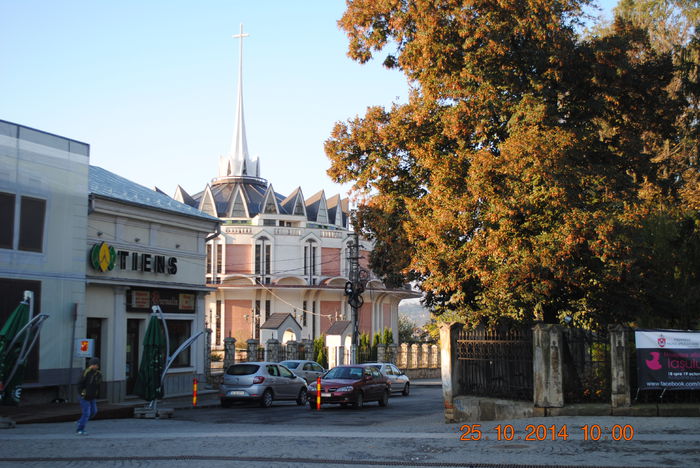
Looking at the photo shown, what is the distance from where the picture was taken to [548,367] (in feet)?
53.4

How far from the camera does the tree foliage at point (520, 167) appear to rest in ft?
56.3

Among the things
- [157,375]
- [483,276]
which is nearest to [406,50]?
[483,276]

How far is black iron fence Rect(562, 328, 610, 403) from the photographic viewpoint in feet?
54.4

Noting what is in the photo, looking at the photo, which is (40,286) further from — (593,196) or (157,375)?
(593,196)

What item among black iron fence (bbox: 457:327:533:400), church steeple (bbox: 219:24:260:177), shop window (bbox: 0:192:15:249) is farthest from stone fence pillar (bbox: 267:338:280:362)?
church steeple (bbox: 219:24:260:177)

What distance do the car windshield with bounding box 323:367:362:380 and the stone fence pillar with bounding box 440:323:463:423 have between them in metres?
7.72

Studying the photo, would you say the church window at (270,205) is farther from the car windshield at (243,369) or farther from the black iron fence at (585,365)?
the black iron fence at (585,365)

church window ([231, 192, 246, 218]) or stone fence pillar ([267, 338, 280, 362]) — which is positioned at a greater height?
church window ([231, 192, 246, 218])

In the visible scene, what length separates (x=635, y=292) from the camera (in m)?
18.8

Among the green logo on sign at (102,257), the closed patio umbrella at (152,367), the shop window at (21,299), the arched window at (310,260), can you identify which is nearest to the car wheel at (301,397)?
the closed patio umbrella at (152,367)

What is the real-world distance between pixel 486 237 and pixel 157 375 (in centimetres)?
1076

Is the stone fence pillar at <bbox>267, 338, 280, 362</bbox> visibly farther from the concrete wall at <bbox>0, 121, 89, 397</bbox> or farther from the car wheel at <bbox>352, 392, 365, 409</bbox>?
the concrete wall at <bbox>0, 121, 89, 397</bbox>

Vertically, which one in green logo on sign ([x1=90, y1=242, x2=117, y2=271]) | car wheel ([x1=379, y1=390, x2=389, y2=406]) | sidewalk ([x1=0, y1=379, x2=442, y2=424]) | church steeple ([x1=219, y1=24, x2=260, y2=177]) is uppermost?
church steeple ([x1=219, y1=24, x2=260, y2=177])
